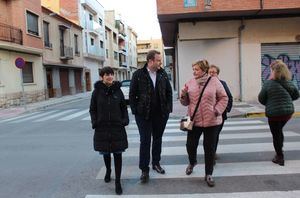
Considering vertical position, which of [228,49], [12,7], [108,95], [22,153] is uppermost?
[12,7]

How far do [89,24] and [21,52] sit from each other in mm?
21425

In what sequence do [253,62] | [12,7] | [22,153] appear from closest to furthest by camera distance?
[22,153], [253,62], [12,7]

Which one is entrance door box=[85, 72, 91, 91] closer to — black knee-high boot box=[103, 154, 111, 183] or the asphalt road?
the asphalt road

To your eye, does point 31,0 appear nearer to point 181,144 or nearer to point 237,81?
point 237,81

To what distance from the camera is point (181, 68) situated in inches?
730

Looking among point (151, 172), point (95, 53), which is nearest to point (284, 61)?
point (151, 172)

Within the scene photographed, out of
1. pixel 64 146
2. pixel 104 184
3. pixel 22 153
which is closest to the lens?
pixel 104 184

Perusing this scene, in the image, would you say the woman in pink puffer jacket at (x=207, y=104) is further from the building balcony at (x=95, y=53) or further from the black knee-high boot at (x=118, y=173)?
the building balcony at (x=95, y=53)

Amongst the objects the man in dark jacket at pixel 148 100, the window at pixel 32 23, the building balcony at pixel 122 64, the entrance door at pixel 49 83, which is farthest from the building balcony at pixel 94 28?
the man in dark jacket at pixel 148 100

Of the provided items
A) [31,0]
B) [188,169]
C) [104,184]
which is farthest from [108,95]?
[31,0]

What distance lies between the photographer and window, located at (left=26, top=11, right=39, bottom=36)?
26.3m

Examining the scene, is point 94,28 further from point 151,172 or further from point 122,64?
point 151,172

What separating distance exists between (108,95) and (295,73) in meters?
15.5

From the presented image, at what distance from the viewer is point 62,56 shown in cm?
3319
